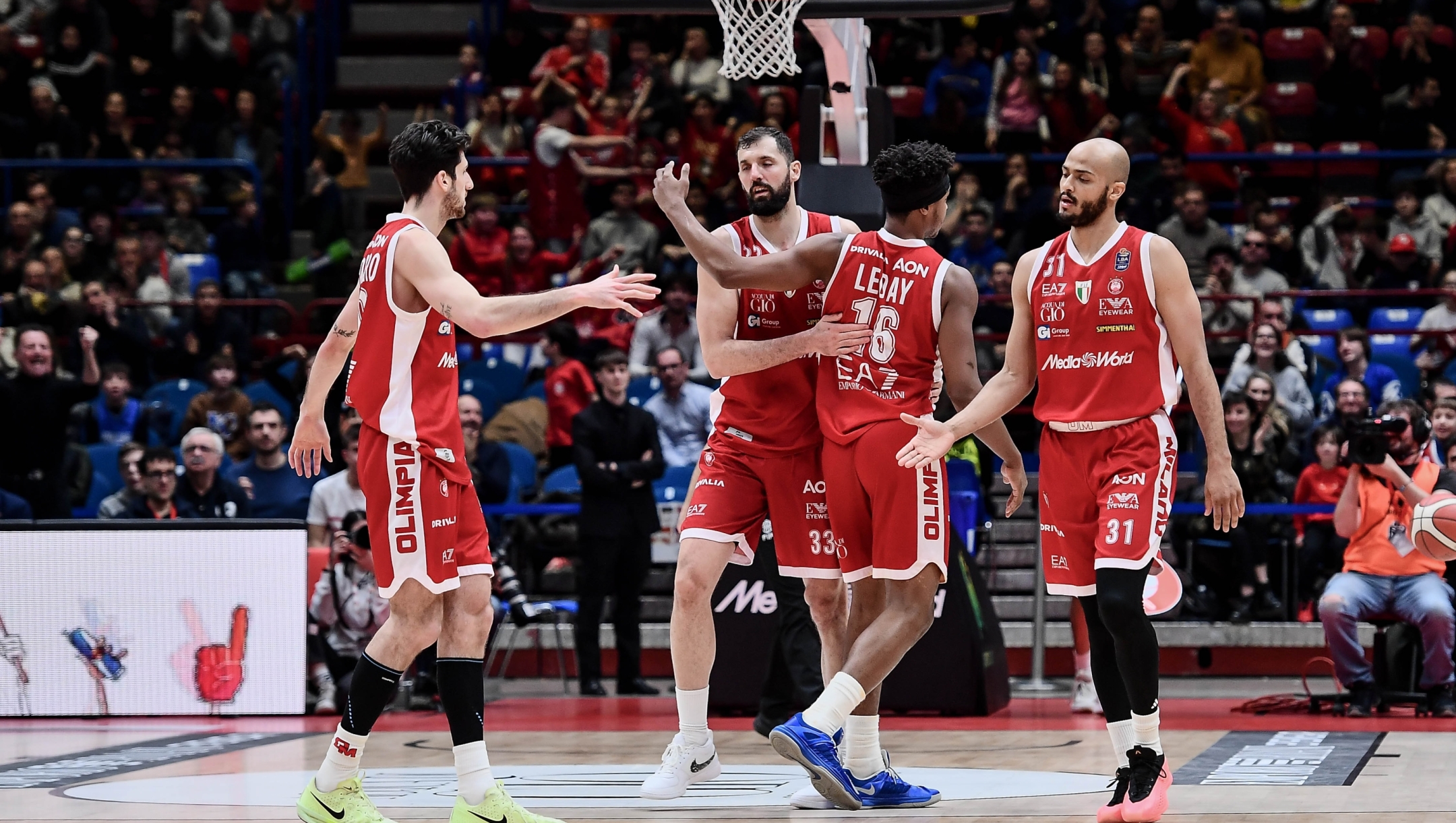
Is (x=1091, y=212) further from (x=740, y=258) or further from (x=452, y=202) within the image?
(x=452, y=202)

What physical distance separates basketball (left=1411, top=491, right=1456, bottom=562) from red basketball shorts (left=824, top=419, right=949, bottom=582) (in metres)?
2.04

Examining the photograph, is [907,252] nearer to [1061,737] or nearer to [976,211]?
[1061,737]

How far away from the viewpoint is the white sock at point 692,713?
6.43 meters

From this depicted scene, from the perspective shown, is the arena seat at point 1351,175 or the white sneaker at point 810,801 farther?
the arena seat at point 1351,175

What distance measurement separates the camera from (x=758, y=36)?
8.28 meters

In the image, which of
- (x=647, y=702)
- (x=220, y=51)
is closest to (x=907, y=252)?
(x=647, y=702)

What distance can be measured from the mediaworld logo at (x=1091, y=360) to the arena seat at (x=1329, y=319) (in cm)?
954

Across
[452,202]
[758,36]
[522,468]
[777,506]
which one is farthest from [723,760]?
[522,468]

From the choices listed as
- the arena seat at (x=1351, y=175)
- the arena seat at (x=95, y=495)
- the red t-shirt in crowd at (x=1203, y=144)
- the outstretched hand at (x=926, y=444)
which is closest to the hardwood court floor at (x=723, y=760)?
the outstretched hand at (x=926, y=444)

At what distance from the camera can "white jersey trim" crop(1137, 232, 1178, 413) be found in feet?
19.1

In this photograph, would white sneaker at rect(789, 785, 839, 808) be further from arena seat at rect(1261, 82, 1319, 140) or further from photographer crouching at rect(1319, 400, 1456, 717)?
arena seat at rect(1261, 82, 1319, 140)

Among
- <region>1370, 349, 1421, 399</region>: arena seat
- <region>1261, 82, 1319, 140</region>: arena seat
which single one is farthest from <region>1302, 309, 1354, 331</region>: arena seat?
<region>1261, 82, 1319, 140</region>: arena seat

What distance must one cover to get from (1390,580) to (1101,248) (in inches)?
195

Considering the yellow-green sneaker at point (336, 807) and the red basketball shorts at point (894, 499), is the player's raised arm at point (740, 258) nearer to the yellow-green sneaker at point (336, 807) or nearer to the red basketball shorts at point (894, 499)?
the red basketball shorts at point (894, 499)
